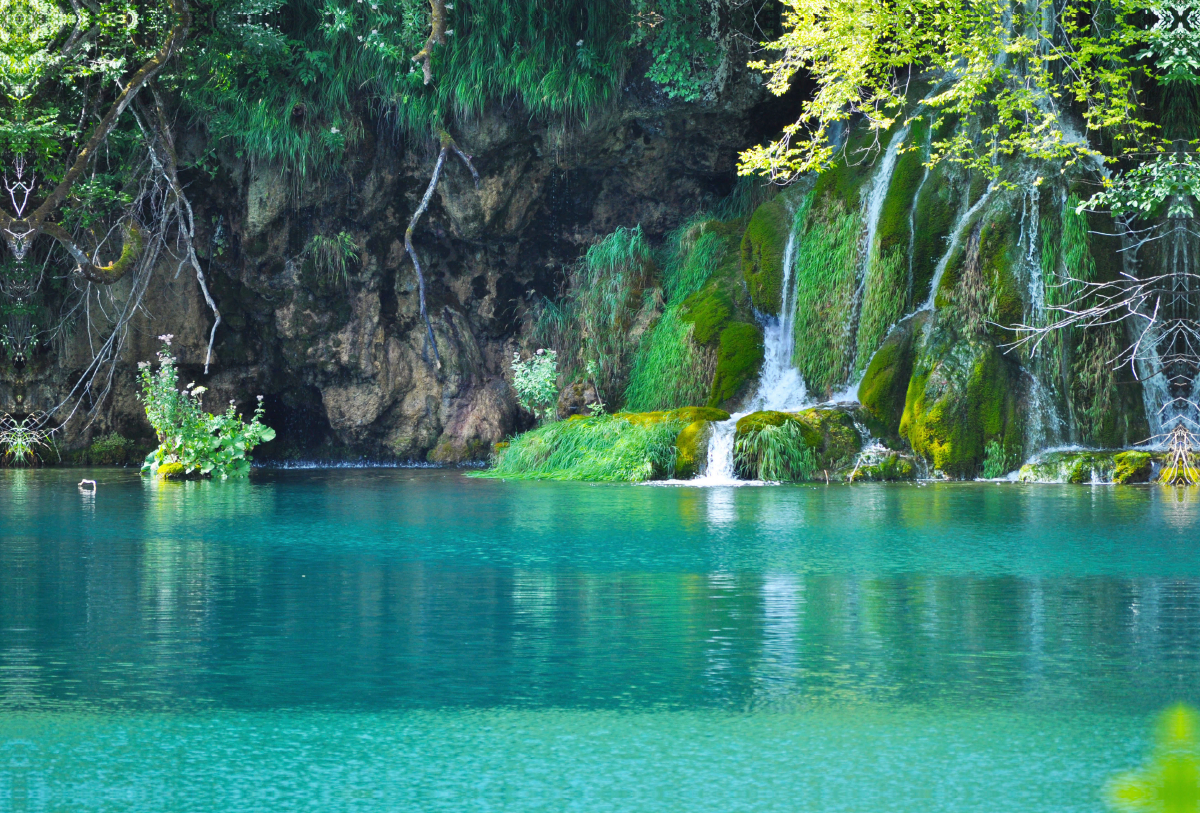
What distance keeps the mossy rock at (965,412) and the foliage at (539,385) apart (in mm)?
5639

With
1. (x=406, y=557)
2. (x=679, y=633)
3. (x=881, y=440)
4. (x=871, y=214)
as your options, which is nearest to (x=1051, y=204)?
(x=871, y=214)

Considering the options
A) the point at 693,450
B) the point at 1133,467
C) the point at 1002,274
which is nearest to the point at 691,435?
the point at 693,450

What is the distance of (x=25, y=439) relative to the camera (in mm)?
18531

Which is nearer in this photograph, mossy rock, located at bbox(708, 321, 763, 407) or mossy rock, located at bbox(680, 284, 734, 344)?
mossy rock, located at bbox(708, 321, 763, 407)

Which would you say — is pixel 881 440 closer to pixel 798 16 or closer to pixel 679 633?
pixel 798 16

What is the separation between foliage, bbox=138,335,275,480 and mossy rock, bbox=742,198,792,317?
6908 millimetres

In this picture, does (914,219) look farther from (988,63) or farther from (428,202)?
(428,202)

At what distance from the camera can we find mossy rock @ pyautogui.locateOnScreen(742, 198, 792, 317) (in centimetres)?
1773

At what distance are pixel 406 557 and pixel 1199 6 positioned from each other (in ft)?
37.9

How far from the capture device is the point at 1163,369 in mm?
15375

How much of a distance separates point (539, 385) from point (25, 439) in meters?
7.48

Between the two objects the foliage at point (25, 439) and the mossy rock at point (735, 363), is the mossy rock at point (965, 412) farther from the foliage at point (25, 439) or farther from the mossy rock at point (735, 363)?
the foliage at point (25, 439)

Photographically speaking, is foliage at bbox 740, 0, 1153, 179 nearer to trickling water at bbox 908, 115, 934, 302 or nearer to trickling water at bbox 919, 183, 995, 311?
trickling water at bbox 908, 115, 934, 302

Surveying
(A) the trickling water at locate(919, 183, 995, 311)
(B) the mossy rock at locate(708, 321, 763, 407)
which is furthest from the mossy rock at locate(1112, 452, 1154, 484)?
(B) the mossy rock at locate(708, 321, 763, 407)
